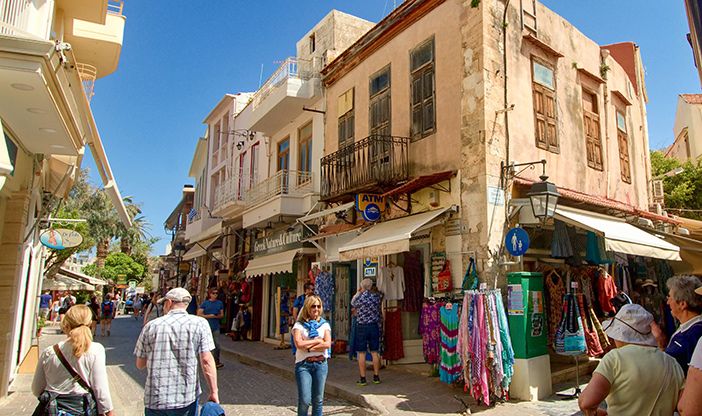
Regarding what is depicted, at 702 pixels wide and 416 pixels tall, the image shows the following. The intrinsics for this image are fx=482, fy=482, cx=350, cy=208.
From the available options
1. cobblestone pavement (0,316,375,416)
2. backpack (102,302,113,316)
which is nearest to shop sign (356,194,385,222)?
cobblestone pavement (0,316,375,416)

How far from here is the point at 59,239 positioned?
982 centimetres

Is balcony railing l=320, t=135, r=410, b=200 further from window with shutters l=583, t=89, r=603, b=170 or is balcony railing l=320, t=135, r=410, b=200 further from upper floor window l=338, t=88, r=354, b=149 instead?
window with shutters l=583, t=89, r=603, b=170

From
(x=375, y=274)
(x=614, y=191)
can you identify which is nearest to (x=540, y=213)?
(x=375, y=274)

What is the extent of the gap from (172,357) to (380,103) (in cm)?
863

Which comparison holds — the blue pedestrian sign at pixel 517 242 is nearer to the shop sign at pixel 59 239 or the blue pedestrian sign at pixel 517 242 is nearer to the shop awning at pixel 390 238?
the shop awning at pixel 390 238

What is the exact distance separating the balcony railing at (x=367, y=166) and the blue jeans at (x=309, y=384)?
508 centimetres

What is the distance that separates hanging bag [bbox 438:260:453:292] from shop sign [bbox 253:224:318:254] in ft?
18.4

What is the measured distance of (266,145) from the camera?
1742 cm

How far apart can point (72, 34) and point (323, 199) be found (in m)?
6.72

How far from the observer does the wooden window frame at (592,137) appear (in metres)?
10.8

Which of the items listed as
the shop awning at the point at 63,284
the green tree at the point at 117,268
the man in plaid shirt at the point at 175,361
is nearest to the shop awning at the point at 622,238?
the man in plaid shirt at the point at 175,361

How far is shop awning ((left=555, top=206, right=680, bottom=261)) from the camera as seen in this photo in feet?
25.0

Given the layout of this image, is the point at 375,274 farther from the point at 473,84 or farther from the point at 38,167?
the point at 38,167

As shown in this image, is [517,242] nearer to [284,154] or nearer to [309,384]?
[309,384]
